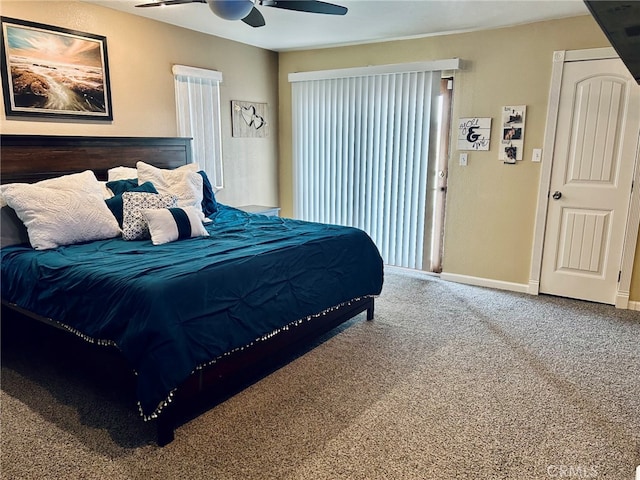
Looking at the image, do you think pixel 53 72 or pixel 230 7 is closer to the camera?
pixel 230 7

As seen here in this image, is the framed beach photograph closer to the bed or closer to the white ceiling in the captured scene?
the bed

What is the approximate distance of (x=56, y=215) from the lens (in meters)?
2.82

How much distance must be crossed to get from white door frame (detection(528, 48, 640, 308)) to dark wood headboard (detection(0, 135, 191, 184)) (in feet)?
10.8

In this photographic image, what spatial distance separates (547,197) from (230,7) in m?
3.10

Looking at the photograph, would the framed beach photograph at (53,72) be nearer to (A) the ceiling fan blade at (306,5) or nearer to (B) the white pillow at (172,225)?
(B) the white pillow at (172,225)

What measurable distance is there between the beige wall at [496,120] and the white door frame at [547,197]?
2.0 inches

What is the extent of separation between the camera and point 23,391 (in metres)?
2.51

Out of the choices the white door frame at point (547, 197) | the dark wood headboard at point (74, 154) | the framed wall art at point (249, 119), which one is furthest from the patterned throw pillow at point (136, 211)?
the white door frame at point (547, 197)

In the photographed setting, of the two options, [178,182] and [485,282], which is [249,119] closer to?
[178,182]

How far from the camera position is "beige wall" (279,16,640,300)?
3.90 metres

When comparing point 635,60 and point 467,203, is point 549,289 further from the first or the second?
point 635,60

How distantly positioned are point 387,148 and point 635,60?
356 centimetres

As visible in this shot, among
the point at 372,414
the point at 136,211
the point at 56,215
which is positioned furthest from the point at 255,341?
the point at 56,215

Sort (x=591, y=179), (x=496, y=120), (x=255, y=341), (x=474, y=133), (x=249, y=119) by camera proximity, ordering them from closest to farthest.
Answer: (x=255, y=341), (x=591, y=179), (x=496, y=120), (x=474, y=133), (x=249, y=119)
